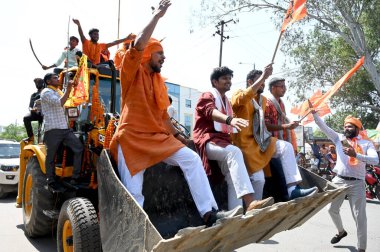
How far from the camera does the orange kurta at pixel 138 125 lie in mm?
3199

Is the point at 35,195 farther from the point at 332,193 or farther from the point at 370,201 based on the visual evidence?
the point at 370,201

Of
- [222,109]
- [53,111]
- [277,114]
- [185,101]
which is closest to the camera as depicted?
[222,109]

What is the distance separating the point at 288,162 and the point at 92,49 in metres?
4.61

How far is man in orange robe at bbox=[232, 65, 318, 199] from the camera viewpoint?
12.8ft

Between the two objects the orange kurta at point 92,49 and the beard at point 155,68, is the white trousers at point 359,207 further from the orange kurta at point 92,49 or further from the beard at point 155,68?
the orange kurta at point 92,49

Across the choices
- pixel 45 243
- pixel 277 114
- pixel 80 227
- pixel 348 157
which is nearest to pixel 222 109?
pixel 277 114

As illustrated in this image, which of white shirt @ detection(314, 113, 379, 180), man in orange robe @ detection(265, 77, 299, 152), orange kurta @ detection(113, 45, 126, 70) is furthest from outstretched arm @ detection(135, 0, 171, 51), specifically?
white shirt @ detection(314, 113, 379, 180)

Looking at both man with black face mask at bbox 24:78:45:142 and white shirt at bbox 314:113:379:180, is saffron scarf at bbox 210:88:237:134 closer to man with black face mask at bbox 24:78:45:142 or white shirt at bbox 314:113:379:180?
white shirt at bbox 314:113:379:180

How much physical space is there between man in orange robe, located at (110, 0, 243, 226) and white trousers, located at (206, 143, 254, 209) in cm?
31

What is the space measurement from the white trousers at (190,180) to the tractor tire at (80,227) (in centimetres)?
63

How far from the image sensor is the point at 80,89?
15.4 feet

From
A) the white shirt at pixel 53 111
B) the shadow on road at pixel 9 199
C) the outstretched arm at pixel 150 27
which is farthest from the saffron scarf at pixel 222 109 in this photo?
the shadow on road at pixel 9 199

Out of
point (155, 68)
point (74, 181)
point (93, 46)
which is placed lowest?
point (74, 181)

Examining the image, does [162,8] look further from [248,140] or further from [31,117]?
[31,117]
